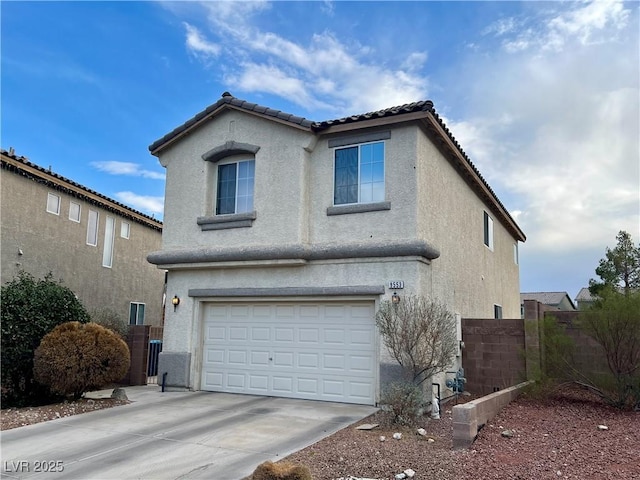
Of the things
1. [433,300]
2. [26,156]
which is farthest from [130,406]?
[26,156]

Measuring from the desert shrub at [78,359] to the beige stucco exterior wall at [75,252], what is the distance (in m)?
5.88

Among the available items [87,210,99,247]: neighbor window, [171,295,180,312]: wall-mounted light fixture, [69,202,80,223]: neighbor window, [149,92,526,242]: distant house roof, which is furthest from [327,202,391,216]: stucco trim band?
[87,210,99,247]: neighbor window

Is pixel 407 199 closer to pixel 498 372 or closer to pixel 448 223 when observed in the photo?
pixel 448 223

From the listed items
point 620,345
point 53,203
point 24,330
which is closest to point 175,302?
point 24,330

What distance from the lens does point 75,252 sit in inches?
741

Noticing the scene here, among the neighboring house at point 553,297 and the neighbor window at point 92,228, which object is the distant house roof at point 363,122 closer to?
the neighbor window at point 92,228

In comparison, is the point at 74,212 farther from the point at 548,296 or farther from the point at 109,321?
the point at 548,296

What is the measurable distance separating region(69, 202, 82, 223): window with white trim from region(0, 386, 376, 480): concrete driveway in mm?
9320

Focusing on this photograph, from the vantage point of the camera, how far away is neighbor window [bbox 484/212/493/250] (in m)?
18.6

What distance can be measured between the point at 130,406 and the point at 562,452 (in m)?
8.83

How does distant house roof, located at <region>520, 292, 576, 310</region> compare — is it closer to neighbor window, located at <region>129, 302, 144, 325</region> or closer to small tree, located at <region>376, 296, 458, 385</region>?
neighbor window, located at <region>129, 302, 144, 325</region>

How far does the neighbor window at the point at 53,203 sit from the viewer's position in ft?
58.0

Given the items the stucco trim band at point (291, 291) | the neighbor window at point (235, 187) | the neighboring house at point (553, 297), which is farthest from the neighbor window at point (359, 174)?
the neighboring house at point (553, 297)

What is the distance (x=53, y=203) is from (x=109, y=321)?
15.0 feet
